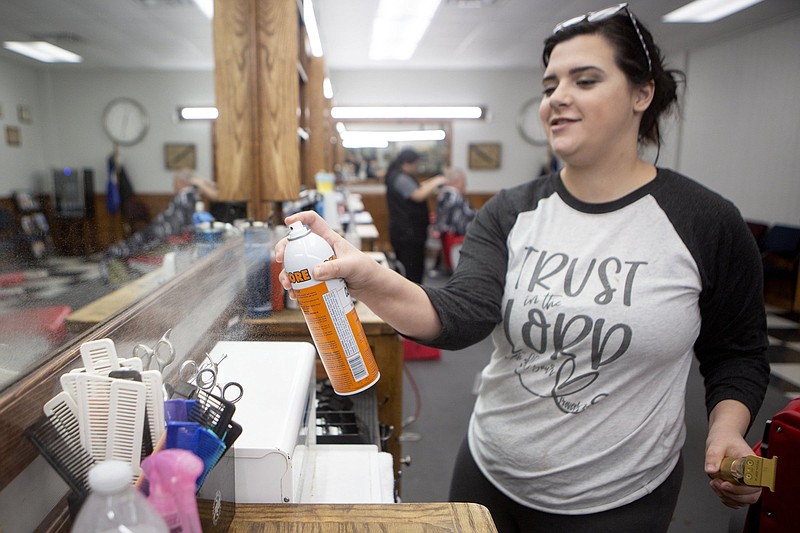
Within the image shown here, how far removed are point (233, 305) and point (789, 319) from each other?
19.8 ft

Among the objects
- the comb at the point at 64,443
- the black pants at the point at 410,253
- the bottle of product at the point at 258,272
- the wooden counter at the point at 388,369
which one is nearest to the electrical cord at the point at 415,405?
the wooden counter at the point at 388,369

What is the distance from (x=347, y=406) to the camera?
5.22ft

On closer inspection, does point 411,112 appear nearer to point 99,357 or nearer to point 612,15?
point 612,15

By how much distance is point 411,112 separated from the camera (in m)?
9.44

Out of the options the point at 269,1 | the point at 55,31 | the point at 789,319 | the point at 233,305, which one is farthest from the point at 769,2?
the point at 233,305

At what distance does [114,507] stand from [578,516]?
3.08ft

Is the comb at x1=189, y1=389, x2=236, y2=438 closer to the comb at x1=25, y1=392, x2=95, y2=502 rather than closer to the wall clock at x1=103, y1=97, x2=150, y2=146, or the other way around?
the comb at x1=25, y1=392, x2=95, y2=502

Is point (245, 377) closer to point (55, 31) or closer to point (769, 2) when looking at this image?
point (55, 31)

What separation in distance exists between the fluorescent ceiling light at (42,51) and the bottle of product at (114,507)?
1.72 meters

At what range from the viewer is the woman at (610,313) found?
1.08m

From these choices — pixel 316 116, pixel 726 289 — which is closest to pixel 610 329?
pixel 726 289

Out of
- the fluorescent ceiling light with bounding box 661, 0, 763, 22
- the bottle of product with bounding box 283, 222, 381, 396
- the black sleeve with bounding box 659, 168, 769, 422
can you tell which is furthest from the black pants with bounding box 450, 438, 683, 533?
the fluorescent ceiling light with bounding box 661, 0, 763, 22

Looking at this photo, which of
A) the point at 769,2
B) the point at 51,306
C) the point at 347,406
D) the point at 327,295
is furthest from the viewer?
the point at 769,2

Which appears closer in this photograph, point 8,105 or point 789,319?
point 8,105
